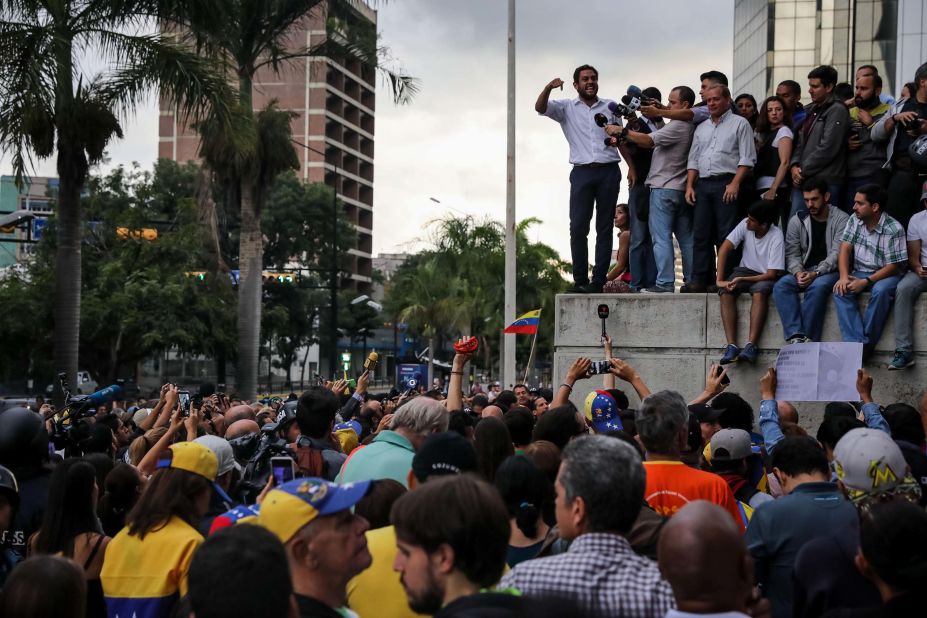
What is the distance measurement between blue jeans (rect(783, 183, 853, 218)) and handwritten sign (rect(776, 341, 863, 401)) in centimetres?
231

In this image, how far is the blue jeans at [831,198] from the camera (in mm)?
10406

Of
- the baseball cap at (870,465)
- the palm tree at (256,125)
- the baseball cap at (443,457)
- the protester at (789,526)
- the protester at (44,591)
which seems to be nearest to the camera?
the protester at (44,591)

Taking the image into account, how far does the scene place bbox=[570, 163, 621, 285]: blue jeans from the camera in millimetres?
11383

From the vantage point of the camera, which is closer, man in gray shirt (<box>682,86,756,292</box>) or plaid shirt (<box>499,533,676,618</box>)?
plaid shirt (<box>499,533,676,618</box>)

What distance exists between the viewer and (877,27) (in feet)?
148

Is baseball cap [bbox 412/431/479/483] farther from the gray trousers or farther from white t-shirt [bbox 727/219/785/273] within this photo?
white t-shirt [bbox 727/219/785/273]

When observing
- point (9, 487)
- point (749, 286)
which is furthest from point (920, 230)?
point (9, 487)

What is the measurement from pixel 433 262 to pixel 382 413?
45092mm

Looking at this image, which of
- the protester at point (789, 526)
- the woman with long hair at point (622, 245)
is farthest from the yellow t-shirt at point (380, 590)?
the woman with long hair at point (622, 245)

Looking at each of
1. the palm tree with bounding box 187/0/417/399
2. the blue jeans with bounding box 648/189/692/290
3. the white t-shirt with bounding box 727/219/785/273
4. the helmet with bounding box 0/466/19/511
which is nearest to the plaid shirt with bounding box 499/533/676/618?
the helmet with bounding box 0/466/19/511

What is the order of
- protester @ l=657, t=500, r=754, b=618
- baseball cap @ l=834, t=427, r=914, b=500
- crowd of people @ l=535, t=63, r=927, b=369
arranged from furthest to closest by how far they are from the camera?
1. crowd of people @ l=535, t=63, r=927, b=369
2. baseball cap @ l=834, t=427, r=914, b=500
3. protester @ l=657, t=500, r=754, b=618

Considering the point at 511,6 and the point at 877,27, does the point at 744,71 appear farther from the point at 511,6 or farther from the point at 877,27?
the point at 511,6

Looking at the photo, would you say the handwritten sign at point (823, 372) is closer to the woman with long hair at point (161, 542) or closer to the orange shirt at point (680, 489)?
the orange shirt at point (680, 489)

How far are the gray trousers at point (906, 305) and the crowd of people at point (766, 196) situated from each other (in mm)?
11
